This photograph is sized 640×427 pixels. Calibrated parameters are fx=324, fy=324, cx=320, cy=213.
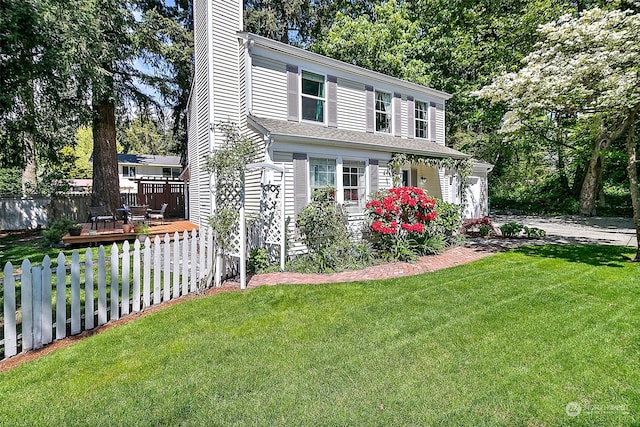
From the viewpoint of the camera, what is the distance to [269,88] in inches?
386

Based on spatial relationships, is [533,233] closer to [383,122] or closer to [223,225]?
[383,122]

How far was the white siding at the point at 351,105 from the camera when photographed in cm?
1130

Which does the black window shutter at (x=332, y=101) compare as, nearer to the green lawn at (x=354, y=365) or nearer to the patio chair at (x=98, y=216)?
the green lawn at (x=354, y=365)

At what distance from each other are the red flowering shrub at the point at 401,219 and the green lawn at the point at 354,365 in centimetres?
305

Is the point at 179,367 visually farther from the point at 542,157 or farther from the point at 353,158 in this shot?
the point at 542,157

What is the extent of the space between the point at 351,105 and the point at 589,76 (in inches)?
260

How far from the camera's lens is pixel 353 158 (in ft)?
33.3

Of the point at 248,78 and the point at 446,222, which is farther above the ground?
the point at 248,78

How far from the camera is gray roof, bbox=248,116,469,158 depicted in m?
8.48

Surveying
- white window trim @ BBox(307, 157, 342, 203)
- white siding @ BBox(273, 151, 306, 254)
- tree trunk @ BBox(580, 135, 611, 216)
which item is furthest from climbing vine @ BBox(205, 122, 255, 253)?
tree trunk @ BBox(580, 135, 611, 216)

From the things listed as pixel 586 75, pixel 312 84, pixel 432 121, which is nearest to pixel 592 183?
pixel 432 121

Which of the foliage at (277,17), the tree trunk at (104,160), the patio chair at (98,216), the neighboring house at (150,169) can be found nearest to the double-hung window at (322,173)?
the patio chair at (98,216)

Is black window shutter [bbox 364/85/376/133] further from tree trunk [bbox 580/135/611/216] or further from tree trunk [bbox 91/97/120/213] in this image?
tree trunk [bbox 580/135/611/216]

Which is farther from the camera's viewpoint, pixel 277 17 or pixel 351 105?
pixel 277 17
